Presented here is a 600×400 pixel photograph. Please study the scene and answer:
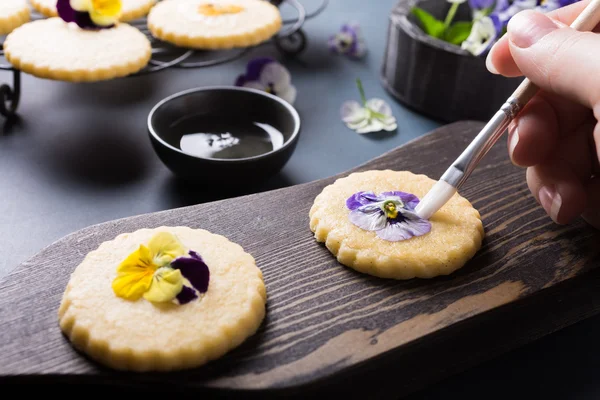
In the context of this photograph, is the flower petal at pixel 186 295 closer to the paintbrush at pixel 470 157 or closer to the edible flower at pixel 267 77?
the paintbrush at pixel 470 157

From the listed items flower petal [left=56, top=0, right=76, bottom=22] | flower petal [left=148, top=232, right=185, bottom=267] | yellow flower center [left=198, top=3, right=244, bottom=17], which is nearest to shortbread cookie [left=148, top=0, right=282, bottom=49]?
yellow flower center [left=198, top=3, right=244, bottom=17]

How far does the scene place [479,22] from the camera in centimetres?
166

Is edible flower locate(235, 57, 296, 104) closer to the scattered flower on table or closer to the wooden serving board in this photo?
the scattered flower on table

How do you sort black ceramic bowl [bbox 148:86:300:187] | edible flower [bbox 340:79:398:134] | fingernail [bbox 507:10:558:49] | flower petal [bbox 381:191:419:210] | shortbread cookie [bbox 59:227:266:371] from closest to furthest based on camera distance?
shortbread cookie [bbox 59:227:266:371]
fingernail [bbox 507:10:558:49]
flower petal [bbox 381:191:419:210]
black ceramic bowl [bbox 148:86:300:187]
edible flower [bbox 340:79:398:134]

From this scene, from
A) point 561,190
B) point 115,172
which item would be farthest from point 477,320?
point 115,172

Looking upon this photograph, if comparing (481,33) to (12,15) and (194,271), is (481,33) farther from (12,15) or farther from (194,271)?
→ (12,15)

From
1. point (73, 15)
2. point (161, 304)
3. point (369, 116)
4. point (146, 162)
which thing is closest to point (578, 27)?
point (369, 116)

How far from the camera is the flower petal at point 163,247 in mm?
965

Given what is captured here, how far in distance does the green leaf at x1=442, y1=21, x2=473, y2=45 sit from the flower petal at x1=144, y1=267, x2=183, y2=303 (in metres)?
1.21

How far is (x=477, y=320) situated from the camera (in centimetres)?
99

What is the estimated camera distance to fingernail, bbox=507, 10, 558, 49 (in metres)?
1.07

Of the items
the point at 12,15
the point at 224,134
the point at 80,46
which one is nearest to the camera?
the point at 224,134

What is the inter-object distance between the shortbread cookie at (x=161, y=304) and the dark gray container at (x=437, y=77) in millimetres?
922

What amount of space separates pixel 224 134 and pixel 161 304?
621mm
